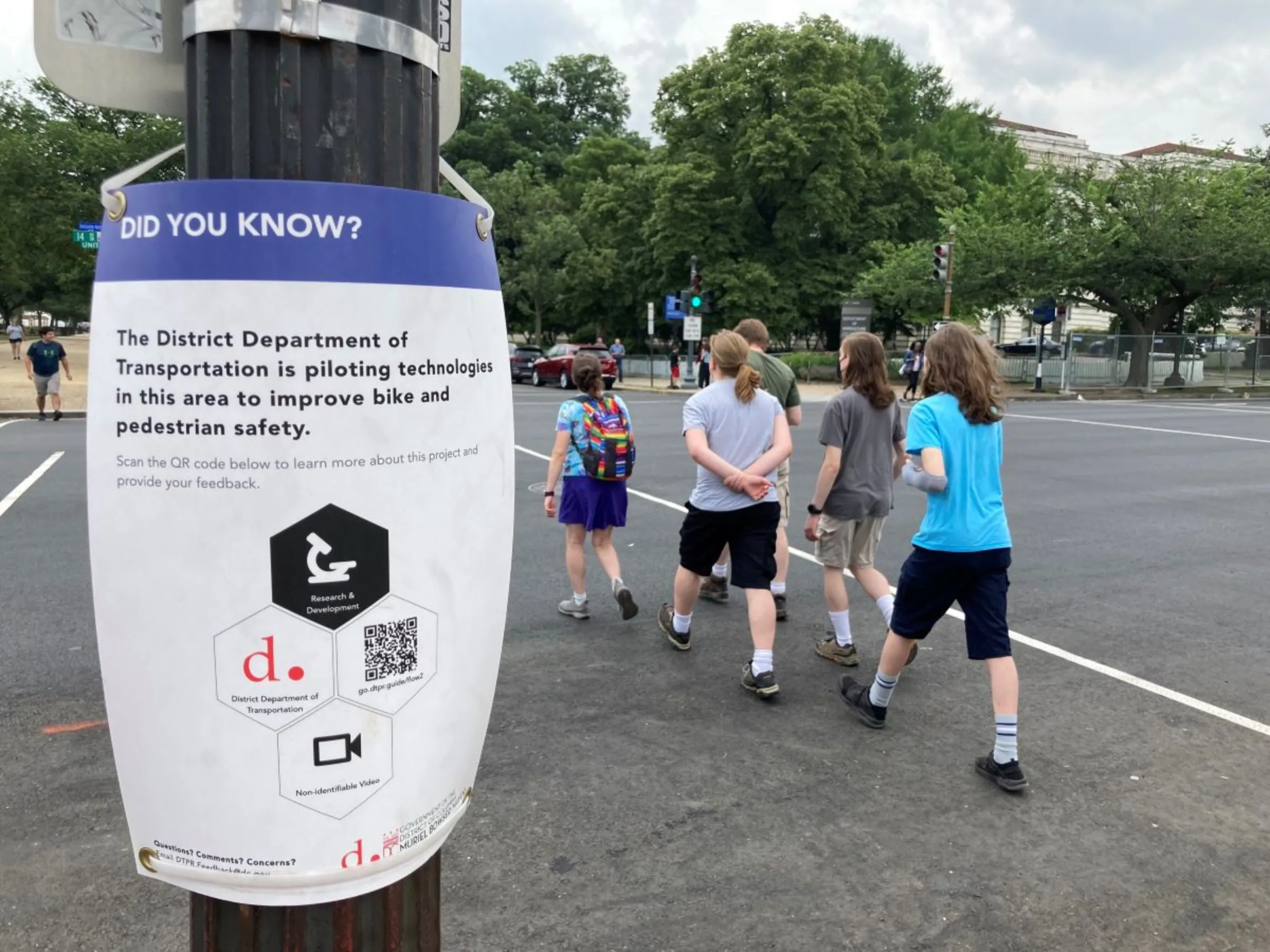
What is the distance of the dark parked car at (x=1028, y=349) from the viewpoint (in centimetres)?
3747

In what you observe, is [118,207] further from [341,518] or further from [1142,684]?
[1142,684]

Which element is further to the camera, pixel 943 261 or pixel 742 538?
pixel 943 261

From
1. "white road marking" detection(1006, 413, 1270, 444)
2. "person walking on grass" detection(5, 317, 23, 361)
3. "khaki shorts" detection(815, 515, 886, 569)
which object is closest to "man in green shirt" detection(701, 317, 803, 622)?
"khaki shorts" detection(815, 515, 886, 569)

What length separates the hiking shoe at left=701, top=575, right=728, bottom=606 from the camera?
6.72 m

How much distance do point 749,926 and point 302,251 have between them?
2.50 m

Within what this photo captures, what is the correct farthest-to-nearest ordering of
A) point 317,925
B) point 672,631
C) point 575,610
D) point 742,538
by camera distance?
point 575,610 < point 672,631 < point 742,538 < point 317,925

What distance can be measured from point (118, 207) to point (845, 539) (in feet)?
14.6

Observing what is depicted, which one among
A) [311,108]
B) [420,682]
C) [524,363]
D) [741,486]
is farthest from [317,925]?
[524,363]

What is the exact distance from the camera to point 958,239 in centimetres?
3394

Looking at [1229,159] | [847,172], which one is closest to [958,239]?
[847,172]

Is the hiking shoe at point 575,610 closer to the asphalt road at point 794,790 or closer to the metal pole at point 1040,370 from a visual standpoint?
the asphalt road at point 794,790

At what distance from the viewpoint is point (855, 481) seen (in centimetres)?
544

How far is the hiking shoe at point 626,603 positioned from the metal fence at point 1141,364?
29.4 metres

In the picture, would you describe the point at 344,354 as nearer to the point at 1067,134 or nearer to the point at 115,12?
the point at 115,12
